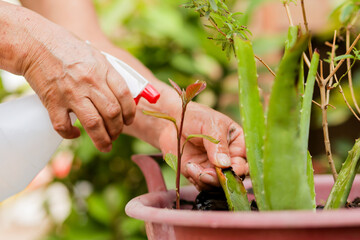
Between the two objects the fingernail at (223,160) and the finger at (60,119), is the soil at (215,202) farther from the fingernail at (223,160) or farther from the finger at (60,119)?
the finger at (60,119)

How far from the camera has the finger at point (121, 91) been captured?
68 cm

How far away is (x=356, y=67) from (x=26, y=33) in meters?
1.70

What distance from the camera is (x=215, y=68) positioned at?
1.91m

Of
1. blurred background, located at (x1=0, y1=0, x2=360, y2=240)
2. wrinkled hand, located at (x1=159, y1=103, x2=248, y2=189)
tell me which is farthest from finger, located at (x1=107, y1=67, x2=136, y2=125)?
blurred background, located at (x1=0, y1=0, x2=360, y2=240)

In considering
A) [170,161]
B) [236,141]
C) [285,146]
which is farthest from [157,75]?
[285,146]

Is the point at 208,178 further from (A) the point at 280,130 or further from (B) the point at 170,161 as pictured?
(A) the point at 280,130

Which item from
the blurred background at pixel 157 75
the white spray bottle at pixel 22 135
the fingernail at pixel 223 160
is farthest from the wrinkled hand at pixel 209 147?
the blurred background at pixel 157 75

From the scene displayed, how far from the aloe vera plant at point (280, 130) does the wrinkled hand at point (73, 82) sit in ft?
0.58

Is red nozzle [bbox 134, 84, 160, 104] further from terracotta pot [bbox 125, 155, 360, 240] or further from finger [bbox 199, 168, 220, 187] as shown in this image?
terracotta pot [bbox 125, 155, 360, 240]

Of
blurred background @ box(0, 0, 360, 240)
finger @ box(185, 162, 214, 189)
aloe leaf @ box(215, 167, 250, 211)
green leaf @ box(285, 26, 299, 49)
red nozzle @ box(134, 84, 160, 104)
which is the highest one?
green leaf @ box(285, 26, 299, 49)

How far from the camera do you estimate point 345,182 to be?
0.52m

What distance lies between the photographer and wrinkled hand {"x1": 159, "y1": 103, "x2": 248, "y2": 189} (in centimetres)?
63

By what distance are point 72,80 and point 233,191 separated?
27 cm

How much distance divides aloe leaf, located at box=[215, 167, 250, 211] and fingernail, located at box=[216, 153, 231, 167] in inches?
1.0
